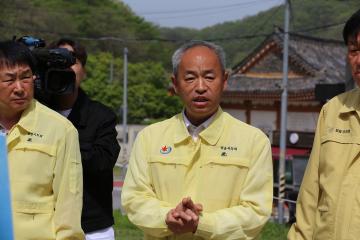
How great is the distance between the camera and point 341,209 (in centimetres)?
224

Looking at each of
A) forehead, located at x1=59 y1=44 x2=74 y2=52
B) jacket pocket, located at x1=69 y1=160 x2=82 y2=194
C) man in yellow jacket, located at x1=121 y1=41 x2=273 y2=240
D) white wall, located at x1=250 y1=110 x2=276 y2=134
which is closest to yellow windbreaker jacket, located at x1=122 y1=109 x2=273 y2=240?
man in yellow jacket, located at x1=121 y1=41 x2=273 y2=240

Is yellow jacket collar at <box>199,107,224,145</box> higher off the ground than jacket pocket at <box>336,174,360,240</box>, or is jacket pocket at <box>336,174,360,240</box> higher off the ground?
yellow jacket collar at <box>199,107,224,145</box>

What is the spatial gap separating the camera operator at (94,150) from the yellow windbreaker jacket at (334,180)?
104 cm

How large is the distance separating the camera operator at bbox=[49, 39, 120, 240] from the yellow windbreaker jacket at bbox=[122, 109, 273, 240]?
482 millimetres

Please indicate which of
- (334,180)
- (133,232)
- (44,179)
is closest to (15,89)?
(44,179)

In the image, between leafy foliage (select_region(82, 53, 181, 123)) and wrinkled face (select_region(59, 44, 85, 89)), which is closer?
wrinkled face (select_region(59, 44, 85, 89))

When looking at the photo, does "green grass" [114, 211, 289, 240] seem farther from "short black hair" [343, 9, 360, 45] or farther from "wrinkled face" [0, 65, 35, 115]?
"short black hair" [343, 9, 360, 45]

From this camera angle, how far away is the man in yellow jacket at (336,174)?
2.24 metres

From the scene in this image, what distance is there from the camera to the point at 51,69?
111 inches

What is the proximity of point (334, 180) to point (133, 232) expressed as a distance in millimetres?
5656

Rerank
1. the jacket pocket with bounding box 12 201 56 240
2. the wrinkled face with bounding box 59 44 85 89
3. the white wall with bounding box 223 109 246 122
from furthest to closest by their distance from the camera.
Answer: the white wall with bounding box 223 109 246 122 → the wrinkled face with bounding box 59 44 85 89 → the jacket pocket with bounding box 12 201 56 240

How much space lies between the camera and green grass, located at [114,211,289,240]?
732 cm

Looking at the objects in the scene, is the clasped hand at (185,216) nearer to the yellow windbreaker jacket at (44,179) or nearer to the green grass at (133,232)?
the yellow windbreaker jacket at (44,179)

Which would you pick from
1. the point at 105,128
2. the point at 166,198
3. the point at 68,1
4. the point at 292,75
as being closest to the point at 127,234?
the point at 105,128
